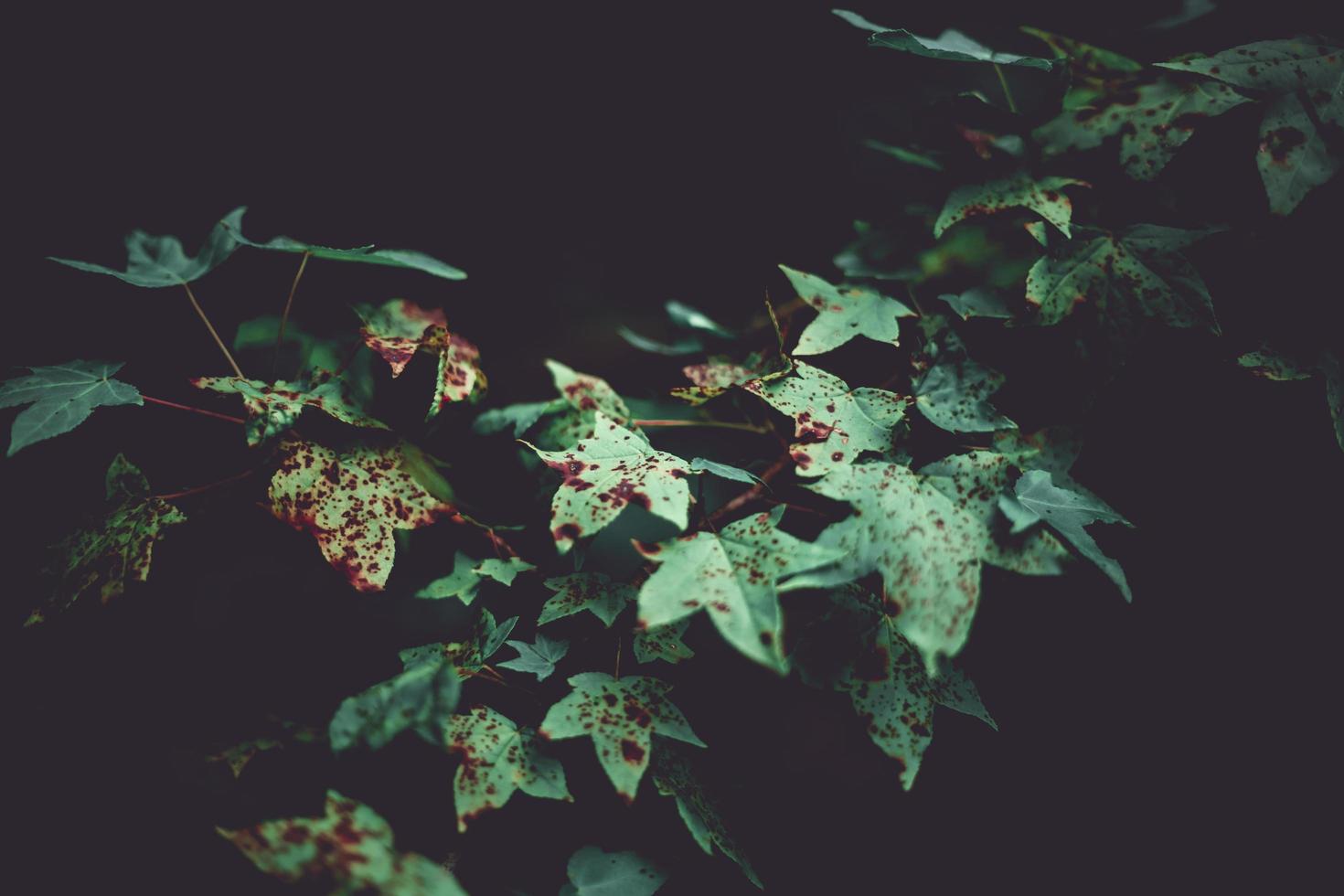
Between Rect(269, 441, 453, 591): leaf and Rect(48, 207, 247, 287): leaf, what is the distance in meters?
0.27

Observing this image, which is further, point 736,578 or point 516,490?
point 516,490

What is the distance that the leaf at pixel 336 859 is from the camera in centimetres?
50

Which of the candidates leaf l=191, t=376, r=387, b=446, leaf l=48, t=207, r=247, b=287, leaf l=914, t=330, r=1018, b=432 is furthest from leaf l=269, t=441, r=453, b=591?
leaf l=914, t=330, r=1018, b=432

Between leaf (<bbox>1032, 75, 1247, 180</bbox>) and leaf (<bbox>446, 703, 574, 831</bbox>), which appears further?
leaf (<bbox>1032, 75, 1247, 180</bbox>)

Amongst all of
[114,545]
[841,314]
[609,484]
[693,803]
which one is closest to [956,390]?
[841,314]

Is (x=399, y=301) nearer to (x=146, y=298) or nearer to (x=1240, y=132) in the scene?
(x=146, y=298)

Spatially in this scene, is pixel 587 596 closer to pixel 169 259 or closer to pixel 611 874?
pixel 611 874

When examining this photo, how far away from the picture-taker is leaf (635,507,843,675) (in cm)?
55

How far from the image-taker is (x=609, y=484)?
0.65 meters


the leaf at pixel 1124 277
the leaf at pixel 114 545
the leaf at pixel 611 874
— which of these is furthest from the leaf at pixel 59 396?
the leaf at pixel 1124 277

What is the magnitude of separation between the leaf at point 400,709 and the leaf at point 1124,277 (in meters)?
0.74

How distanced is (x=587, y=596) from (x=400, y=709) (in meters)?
0.23

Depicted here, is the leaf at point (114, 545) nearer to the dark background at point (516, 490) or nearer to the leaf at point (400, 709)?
the dark background at point (516, 490)

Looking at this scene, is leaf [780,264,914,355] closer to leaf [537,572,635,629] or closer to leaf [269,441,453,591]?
leaf [537,572,635,629]
